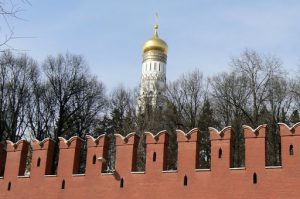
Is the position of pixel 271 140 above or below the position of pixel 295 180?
above

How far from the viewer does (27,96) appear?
30.4 metres

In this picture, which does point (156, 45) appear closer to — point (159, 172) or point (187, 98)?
point (187, 98)

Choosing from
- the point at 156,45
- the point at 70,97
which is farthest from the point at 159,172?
the point at 156,45

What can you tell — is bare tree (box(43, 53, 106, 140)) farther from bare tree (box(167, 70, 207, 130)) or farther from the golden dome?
the golden dome

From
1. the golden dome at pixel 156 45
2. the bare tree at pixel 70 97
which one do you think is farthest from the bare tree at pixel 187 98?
the golden dome at pixel 156 45

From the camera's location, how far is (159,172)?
55.6 ft

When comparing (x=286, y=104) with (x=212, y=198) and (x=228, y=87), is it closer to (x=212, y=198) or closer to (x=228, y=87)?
(x=228, y=87)

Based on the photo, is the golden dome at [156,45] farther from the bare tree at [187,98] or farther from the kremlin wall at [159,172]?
the kremlin wall at [159,172]

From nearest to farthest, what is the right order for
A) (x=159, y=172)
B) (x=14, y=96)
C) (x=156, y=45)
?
(x=159, y=172)
(x=14, y=96)
(x=156, y=45)

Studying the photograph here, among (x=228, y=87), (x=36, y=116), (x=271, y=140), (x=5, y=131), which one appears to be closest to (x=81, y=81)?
(x=36, y=116)

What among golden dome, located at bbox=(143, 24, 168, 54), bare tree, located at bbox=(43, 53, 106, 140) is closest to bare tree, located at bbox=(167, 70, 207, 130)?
bare tree, located at bbox=(43, 53, 106, 140)

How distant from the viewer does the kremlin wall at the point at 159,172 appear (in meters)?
15.4

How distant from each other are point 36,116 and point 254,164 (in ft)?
60.7

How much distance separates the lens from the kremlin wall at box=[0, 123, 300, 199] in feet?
50.4
